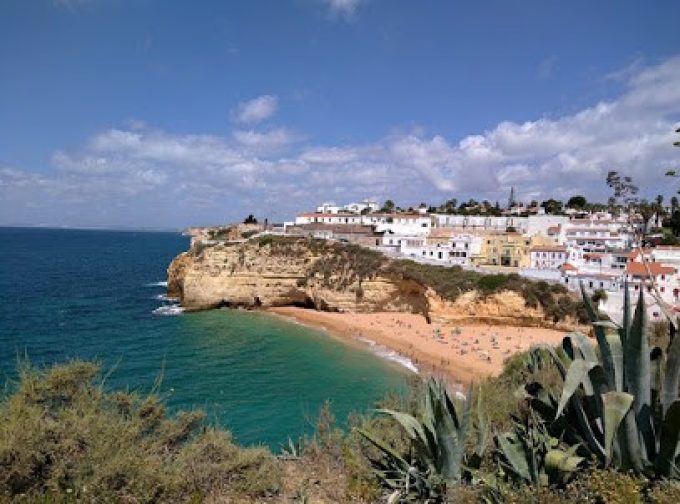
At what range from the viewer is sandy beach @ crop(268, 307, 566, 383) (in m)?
24.3

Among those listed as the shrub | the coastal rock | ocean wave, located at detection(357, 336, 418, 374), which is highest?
the shrub

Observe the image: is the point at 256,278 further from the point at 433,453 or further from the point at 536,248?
the point at 433,453

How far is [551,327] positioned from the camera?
30.7 meters

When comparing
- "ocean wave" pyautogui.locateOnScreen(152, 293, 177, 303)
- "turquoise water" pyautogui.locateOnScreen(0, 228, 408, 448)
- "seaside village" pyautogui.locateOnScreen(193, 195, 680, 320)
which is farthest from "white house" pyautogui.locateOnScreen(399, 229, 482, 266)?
"ocean wave" pyautogui.locateOnScreen(152, 293, 177, 303)

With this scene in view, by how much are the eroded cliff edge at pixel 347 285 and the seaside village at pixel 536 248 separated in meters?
2.57

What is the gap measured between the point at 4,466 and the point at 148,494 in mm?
→ 1254

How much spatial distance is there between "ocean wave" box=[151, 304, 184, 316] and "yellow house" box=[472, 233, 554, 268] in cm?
2654

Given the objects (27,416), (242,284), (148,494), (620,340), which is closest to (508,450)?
(620,340)

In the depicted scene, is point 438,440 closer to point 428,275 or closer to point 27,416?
point 27,416

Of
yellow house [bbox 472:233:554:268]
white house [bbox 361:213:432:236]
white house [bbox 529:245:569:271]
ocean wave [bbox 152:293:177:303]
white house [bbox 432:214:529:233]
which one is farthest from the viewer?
white house [bbox 432:214:529:233]

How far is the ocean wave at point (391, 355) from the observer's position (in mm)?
24734

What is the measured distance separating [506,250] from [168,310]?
31.0 meters

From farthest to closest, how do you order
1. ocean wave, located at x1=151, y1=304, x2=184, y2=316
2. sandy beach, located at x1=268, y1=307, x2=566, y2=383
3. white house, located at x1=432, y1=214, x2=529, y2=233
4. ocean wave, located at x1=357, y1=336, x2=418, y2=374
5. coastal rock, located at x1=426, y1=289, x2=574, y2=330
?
white house, located at x1=432, y1=214, x2=529, y2=233 < ocean wave, located at x1=151, y1=304, x2=184, y2=316 < coastal rock, located at x1=426, y1=289, x2=574, y2=330 < ocean wave, located at x1=357, y1=336, x2=418, y2=374 < sandy beach, located at x1=268, y1=307, x2=566, y2=383

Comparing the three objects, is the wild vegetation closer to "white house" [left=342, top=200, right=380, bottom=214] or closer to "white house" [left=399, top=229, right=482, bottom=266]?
"white house" [left=399, top=229, right=482, bottom=266]
